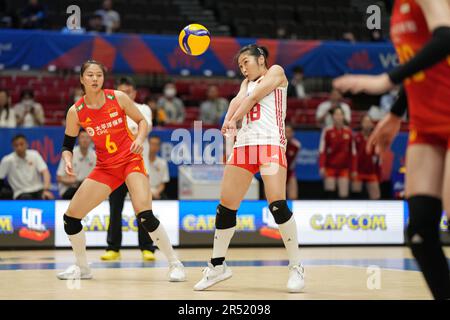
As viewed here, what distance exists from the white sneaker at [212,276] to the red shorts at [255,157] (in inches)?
36.9

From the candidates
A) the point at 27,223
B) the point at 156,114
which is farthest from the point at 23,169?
the point at 156,114

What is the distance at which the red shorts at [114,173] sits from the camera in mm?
8125

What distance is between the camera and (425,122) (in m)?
4.39

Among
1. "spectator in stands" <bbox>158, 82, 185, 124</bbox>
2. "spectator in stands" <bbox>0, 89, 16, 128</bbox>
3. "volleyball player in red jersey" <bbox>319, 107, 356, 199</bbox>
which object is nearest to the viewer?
"spectator in stands" <bbox>0, 89, 16, 128</bbox>

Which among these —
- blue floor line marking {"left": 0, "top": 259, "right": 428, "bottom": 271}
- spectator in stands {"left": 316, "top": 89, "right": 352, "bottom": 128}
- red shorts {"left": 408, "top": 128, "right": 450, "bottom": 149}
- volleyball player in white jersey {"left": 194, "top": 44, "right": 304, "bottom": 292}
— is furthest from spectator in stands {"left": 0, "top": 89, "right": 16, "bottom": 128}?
red shorts {"left": 408, "top": 128, "right": 450, "bottom": 149}

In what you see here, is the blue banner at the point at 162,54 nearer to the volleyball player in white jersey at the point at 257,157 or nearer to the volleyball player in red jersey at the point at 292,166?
the volleyball player in red jersey at the point at 292,166

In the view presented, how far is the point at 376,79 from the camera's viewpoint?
4363 millimetres

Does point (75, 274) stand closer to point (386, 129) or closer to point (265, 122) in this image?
point (265, 122)

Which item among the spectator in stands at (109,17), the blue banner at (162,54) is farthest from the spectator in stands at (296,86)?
the spectator in stands at (109,17)

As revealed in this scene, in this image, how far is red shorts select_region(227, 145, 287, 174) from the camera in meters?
7.19

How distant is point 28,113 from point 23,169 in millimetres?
2437

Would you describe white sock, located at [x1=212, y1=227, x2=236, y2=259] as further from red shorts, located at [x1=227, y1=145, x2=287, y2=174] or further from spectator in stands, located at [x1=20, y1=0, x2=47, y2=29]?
spectator in stands, located at [x1=20, y1=0, x2=47, y2=29]
